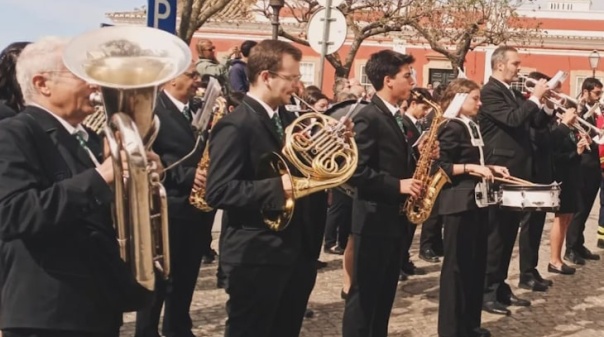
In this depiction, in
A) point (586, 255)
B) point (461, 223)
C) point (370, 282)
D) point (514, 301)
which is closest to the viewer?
point (370, 282)

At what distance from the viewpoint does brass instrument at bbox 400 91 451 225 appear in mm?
4934

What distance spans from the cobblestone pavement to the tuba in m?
3.28

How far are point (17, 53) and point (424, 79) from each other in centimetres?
3524

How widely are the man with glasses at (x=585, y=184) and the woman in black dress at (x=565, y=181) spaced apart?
27.9 inches

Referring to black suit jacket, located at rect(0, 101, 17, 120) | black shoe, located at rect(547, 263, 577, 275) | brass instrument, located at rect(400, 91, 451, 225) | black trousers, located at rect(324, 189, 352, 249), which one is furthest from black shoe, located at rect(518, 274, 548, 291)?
black suit jacket, located at rect(0, 101, 17, 120)

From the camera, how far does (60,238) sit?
8.96ft

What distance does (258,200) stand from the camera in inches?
146

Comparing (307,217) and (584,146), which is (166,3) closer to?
(307,217)

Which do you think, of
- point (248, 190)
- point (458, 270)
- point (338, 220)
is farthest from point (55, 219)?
point (338, 220)

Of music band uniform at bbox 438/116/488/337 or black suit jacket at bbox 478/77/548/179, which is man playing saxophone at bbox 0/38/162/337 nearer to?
music band uniform at bbox 438/116/488/337

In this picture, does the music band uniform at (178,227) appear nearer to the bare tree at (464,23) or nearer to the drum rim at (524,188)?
the drum rim at (524,188)

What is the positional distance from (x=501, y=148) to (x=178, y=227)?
9.85 feet

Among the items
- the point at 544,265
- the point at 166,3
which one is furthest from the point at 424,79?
the point at 166,3

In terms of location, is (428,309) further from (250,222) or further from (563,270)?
(250,222)
